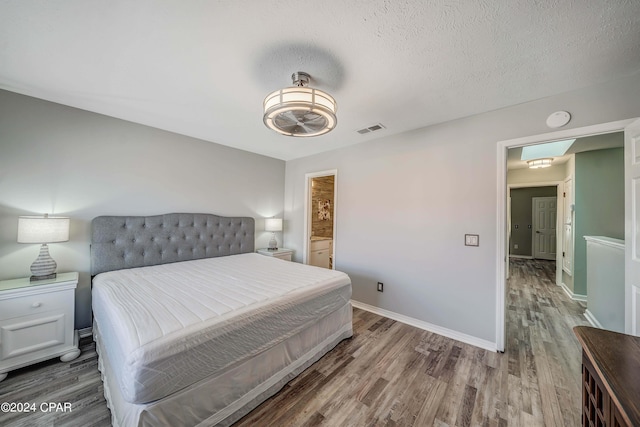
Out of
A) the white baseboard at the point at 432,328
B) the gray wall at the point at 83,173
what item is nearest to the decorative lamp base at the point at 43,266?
the gray wall at the point at 83,173

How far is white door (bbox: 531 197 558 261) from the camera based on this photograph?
657 centimetres

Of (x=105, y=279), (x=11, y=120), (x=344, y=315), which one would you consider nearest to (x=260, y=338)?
(x=344, y=315)

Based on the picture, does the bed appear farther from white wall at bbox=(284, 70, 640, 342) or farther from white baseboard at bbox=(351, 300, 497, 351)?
white wall at bbox=(284, 70, 640, 342)

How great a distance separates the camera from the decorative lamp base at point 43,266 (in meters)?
2.06

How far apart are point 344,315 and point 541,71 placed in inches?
106

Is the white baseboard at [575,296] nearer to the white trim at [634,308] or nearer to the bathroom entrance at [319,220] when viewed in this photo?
the white trim at [634,308]

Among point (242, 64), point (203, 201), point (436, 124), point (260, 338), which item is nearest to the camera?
point (260, 338)

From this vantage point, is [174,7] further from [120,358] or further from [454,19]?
[120,358]

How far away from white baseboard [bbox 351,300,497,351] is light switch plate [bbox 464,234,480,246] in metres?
1.00

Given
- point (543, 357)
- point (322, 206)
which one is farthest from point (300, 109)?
point (322, 206)

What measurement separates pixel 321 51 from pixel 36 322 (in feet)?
10.4

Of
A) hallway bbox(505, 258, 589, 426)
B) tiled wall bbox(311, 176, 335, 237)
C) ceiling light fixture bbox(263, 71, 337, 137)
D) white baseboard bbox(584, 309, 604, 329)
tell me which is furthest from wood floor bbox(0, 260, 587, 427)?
tiled wall bbox(311, 176, 335, 237)

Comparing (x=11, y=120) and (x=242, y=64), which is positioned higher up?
(x=242, y=64)

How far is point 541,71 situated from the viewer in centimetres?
171
